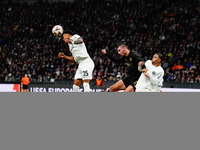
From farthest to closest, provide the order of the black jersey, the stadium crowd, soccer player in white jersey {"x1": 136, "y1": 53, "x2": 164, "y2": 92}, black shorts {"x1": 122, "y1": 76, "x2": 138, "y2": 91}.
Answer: the stadium crowd < black shorts {"x1": 122, "y1": 76, "x2": 138, "y2": 91} < the black jersey < soccer player in white jersey {"x1": 136, "y1": 53, "x2": 164, "y2": 92}

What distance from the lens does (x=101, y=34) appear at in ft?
72.7

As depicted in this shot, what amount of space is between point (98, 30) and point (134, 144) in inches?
811

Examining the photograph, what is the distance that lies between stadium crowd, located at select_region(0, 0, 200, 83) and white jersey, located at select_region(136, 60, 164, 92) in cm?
1018

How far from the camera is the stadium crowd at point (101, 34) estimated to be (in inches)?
689

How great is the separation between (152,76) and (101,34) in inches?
684

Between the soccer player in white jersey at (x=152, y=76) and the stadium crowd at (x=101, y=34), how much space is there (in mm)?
10184

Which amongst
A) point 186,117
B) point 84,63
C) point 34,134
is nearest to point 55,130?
point 34,134

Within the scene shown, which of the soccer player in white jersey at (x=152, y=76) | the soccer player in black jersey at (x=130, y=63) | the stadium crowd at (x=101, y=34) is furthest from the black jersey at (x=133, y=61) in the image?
the stadium crowd at (x=101, y=34)

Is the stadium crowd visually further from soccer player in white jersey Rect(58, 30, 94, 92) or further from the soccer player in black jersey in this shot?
soccer player in white jersey Rect(58, 30, 94, 92)

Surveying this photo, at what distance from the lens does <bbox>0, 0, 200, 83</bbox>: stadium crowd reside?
57.4 feet

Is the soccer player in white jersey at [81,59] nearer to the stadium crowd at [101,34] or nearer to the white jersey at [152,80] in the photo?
the white jersey at [152,80]

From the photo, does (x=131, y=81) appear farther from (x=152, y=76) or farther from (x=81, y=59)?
(x=152, y=76)

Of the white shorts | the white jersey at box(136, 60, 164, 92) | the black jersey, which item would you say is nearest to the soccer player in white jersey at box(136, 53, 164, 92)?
the white jersey at box(136, 60, 164, 92)

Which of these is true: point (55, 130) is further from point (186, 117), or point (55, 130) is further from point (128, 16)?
point (128, 16)
